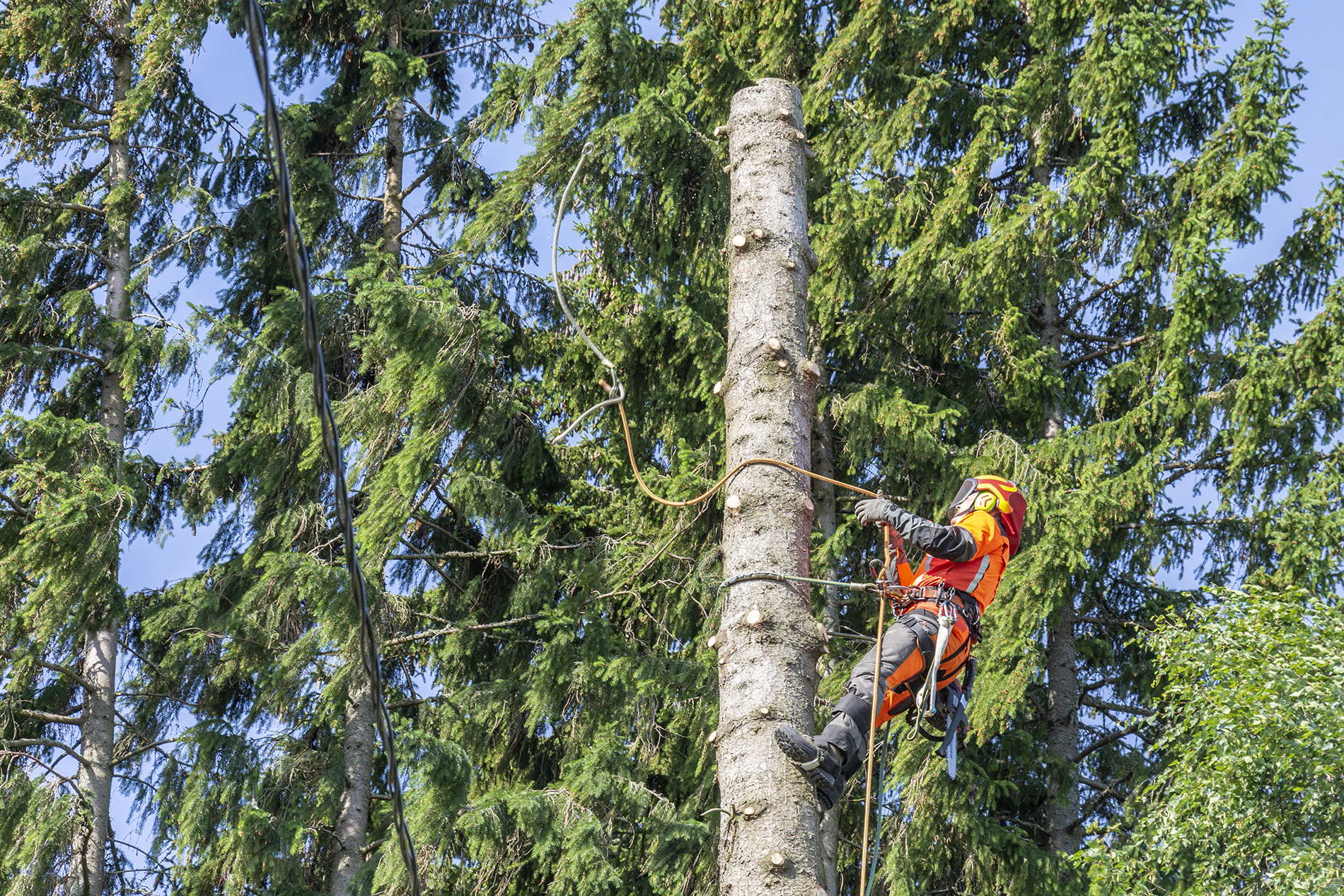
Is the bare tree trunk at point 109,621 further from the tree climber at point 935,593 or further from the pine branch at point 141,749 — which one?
the tree climber at point 935,593

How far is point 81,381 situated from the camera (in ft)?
36.8

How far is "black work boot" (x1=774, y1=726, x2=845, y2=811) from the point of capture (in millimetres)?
3836

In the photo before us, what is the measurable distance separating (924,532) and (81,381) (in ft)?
28.3

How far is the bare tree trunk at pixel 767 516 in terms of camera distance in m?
3.81

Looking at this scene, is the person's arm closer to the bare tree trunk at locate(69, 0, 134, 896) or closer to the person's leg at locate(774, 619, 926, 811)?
the person's leg at locate(774, 619, 926, 811)

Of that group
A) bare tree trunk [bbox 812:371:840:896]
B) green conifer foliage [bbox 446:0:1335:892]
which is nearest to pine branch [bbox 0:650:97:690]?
green conifer foliage [bbox 446:0:1335:892]

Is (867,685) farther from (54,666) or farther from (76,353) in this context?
(76,353)

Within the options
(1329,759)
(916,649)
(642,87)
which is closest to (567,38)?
(642,87)

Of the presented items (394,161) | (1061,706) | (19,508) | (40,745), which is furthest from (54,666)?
(1061,706)

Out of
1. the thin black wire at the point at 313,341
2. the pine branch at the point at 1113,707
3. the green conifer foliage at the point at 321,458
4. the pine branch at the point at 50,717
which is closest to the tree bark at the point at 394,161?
the green conifer foliage at the point at 321,458

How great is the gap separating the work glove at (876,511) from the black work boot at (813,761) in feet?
3.98

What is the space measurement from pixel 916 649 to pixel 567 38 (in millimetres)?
6684

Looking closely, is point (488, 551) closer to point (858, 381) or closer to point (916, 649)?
point (858, 381)

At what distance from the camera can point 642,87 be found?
907 cm
